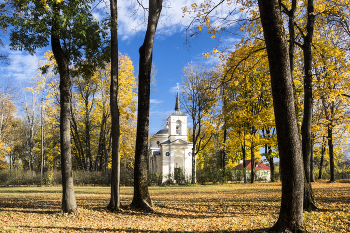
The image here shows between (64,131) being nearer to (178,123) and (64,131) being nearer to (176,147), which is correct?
(176,147)

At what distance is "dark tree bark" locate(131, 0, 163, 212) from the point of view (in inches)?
335

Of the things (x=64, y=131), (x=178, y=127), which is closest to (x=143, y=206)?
(x=64, y=131)

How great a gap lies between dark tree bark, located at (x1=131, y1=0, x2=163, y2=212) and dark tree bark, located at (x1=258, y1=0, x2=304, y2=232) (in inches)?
193

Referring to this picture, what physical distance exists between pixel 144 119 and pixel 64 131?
2.66 meters

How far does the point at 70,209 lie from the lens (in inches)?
311

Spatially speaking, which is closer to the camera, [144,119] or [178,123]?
[144,119]

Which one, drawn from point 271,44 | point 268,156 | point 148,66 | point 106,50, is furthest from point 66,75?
point 268,156

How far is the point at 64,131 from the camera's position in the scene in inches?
320

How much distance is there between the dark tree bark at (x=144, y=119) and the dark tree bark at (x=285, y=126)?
490 centimetres

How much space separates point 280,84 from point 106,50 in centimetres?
729

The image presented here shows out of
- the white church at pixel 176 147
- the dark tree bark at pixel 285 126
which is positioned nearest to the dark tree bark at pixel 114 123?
the dark tree bark at pixel 285 126

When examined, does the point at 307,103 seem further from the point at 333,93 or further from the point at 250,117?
the point at 250,117

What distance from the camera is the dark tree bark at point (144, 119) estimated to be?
8.52 m

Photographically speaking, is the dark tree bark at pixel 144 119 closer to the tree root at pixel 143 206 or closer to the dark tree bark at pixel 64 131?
the tree root at pixel 143 206
